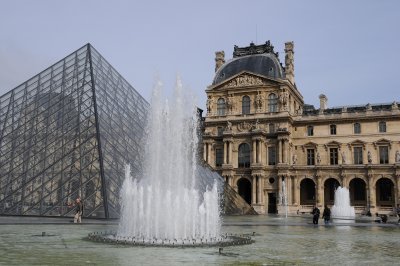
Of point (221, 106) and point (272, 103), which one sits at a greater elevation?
point (221, 106)

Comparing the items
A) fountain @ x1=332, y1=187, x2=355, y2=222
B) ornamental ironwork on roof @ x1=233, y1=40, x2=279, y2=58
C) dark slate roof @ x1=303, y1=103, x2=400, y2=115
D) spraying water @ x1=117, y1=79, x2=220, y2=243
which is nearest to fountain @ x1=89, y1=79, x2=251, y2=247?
spraying water @ x1=117, y1=79, x2=220, y2=243

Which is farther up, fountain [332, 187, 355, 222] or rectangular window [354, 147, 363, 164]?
rectangular window [354, 147, 363, 164]

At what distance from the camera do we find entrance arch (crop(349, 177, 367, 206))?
49156 mm

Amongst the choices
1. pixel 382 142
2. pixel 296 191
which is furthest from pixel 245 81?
pixel 382 142

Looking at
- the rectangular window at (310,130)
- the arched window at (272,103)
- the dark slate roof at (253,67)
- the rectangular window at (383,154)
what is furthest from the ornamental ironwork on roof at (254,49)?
the rectangular window at (383,154)

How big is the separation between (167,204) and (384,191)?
1595 inches

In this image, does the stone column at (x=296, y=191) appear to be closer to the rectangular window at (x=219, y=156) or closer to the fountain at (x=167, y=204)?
the rectangular window at (x=219, y=156)

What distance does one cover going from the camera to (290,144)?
50.7 m

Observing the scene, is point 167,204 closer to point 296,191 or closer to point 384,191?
point 296,191

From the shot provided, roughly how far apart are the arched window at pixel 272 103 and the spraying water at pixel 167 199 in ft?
115

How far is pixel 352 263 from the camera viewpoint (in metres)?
8.91

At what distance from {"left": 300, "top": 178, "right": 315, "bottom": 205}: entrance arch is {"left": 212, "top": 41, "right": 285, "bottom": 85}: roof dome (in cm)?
1218

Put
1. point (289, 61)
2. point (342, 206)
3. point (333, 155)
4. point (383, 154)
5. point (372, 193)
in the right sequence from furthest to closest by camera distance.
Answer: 1. point (289, 61)
2. point (333, 155)
3. point (383, 154)
4. point (372, 193)
5. point (342, 206)

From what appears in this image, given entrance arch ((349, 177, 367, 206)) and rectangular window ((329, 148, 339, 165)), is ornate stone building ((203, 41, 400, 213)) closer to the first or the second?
rectangular window ((329, 148, 339, 165))
